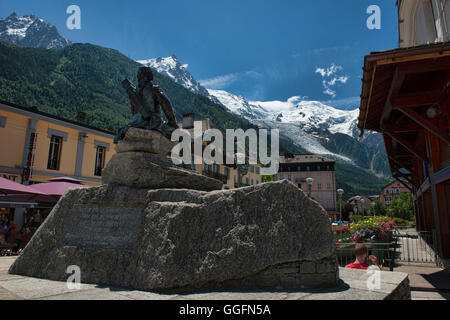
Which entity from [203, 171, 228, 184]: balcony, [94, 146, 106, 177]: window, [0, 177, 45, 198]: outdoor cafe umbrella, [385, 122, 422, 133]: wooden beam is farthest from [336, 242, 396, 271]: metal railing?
[203, 171, 228, 184]: balcony

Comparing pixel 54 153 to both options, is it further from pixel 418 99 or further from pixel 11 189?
pixel 418 99

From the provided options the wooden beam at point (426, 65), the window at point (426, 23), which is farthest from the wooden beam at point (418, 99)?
the window at point (426, 23)

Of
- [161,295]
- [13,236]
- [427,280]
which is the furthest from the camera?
[13,236]

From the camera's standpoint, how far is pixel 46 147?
1809 cm

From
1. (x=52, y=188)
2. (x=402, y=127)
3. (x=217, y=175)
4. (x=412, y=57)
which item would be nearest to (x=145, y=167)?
(x=412, y=57)

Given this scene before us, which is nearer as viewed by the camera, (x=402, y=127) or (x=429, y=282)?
(x=429, y=282)

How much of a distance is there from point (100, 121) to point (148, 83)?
74438mm

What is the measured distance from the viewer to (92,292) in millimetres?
3363

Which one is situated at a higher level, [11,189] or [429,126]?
[429,126]

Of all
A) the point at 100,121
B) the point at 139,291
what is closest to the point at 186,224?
the point at 139,291

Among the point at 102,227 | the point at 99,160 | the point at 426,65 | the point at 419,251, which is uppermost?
the point at 99,160

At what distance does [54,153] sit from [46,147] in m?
0.79

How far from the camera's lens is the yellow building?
16.1m

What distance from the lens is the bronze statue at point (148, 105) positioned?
5.66 m
